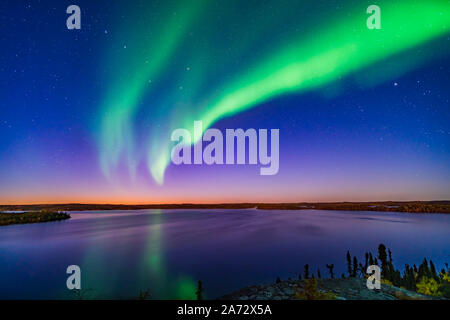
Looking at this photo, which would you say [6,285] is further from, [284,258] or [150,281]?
[284,258]

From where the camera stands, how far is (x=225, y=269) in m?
20.8

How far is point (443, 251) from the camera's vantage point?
34438mm

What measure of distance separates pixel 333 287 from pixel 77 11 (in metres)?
14.9

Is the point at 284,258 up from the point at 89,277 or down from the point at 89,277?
down

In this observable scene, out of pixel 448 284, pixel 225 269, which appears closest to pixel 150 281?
pixel 225 269
